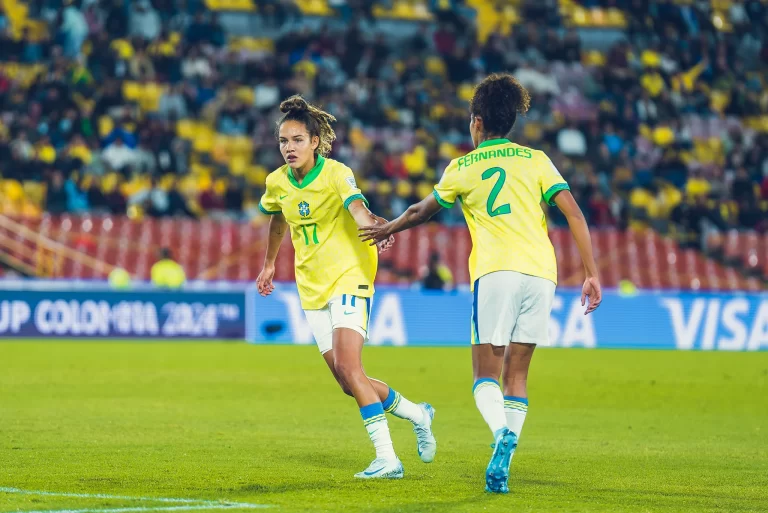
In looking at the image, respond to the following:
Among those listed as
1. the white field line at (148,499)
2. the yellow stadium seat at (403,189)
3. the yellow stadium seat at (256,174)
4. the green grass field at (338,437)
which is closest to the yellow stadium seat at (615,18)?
the yellow stadium seat at (403,189)

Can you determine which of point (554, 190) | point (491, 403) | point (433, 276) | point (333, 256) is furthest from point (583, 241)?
point (433, 276)

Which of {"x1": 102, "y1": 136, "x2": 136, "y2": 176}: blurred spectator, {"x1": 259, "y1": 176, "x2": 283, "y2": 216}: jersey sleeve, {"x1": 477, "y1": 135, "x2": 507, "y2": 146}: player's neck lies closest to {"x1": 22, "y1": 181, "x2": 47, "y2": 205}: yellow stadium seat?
{"x1": 102, "y1": 136, "x2": 136, "y2": 176}: blurred spectator

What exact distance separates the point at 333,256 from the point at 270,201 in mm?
582

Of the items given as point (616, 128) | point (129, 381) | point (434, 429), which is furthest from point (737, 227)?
point (434, 429)

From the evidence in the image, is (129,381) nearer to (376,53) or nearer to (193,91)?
(193,91)

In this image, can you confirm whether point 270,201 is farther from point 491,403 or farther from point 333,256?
point 491,403

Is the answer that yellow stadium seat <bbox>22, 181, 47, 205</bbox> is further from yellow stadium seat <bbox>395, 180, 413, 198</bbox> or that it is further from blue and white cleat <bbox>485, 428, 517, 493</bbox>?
blue and white cleat <bbox>485, 428, 517, 493</bbox>

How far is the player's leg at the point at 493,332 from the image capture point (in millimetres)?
6723

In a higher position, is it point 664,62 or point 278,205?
point 664,62

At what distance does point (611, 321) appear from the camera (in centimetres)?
2366

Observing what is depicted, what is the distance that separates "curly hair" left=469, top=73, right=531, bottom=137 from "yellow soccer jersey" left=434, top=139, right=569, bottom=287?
93 mm

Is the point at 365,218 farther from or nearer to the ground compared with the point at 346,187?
nearer to the ground

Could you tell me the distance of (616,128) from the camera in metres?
30.2

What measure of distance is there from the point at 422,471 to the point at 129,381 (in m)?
7.47
